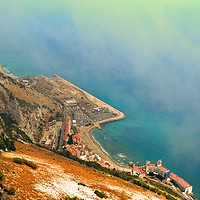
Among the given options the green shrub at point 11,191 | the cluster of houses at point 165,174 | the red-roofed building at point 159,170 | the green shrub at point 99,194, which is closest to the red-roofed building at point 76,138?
the cluster of houses at point 165,174

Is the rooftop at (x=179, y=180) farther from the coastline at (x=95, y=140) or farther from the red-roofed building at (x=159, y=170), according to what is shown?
the coastline at (x=95, y=140)

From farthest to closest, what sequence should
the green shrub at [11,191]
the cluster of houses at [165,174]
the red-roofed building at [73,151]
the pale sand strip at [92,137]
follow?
1. the pale sand strip at [92,137]
2. the red-roofed building at [73,151]
3. the cluster of houses at [165,174]
4. the green shrub at [11,191]

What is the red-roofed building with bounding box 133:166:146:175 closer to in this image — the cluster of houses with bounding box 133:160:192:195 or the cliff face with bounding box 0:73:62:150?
the cluster of houses with bounding box 133:160:192:195

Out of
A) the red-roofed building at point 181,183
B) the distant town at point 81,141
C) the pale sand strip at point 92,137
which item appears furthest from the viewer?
the pale sand strip at point 92,137

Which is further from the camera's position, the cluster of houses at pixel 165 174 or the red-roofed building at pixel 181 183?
the cluster of houses at pixel 165 174

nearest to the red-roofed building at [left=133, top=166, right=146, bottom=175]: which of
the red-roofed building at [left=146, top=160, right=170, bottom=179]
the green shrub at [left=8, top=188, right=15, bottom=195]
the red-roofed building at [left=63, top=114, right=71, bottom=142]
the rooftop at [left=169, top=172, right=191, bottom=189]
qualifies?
the red-roofed building at [left=146, top=160, right=170, bottom=179]

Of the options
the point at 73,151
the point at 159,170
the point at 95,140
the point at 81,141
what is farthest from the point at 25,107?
the point at 159,170

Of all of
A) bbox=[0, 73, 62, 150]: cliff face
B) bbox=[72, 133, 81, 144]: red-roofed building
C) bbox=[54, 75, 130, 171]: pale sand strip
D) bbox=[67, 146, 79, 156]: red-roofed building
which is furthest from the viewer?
bbox=[72, 133, 81, 144]: red-roofed building

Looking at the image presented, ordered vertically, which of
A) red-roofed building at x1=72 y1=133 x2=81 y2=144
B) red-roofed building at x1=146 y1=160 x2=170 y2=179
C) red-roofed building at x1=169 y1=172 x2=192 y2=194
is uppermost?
red-roofed building at x1=72 y1=133 x2=81 y2=144

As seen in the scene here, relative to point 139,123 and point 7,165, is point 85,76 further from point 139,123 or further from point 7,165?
point 7,165
